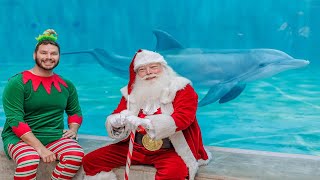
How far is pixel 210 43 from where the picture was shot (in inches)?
207

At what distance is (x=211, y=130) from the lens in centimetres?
524

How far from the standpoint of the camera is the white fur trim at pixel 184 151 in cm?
330

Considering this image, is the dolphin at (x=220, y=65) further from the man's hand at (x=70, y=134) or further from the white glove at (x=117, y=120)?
the white glove at (x=117, y=120)

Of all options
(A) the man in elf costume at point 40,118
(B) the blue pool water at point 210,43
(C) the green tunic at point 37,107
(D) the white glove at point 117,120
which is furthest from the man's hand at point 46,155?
(B) the blue pool water at point 210,43

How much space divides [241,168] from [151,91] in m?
0.84

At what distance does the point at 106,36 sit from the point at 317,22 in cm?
228

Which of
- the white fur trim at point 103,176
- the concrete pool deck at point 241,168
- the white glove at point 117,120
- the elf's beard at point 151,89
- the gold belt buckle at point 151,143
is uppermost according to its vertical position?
the elf's beard at point 151,89

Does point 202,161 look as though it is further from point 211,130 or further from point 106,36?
point 106,36

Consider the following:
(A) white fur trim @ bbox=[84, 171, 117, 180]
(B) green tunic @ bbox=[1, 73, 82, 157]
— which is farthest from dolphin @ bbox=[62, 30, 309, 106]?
(A) white fur trim @ bbox=[84, 171, 117, 180]

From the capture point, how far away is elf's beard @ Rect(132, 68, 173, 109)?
11.0 feet

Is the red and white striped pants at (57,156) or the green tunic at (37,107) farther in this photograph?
the green tunic at (37,107)

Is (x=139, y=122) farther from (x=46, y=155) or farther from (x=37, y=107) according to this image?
(x=37, y=107)

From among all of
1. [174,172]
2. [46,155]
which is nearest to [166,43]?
[46,155]

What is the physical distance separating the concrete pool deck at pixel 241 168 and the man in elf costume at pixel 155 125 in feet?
0.29
